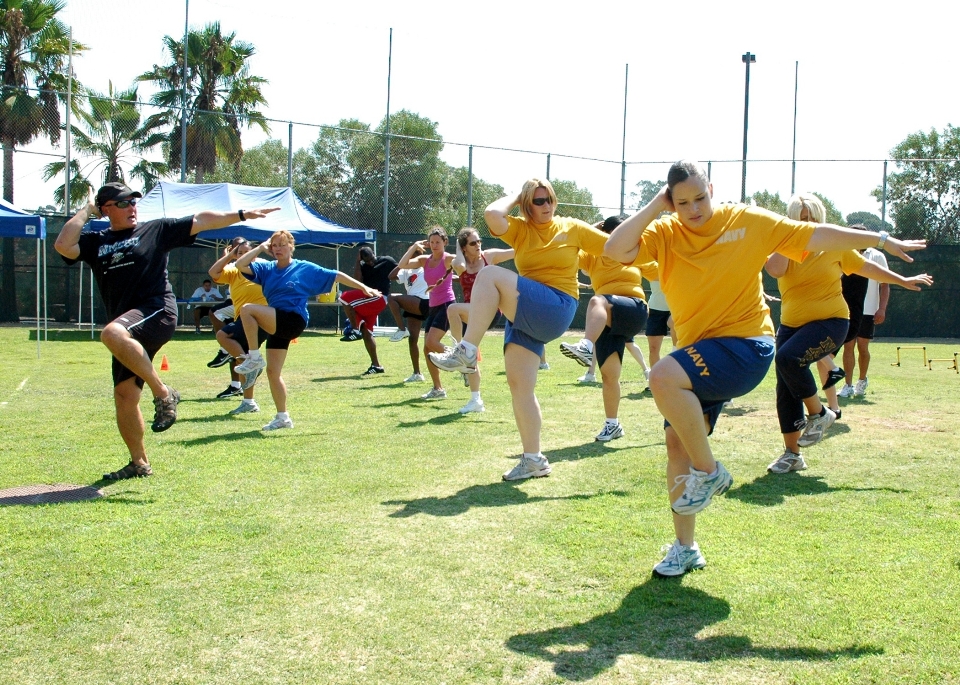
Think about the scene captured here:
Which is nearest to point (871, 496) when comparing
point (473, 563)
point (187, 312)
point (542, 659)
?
point (473, 563)

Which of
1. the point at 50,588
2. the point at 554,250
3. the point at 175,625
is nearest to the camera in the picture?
the point at 175,625

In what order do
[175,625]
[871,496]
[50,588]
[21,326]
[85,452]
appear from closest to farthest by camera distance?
[175,625] < [50,588] < [871,496] < [85,452] < [21,326]

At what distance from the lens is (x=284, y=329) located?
28.2 feet

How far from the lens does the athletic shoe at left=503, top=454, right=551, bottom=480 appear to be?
20.7ft

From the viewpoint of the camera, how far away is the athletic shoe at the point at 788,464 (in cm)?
653

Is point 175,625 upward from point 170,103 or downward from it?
downward

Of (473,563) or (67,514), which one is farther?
(67,514)

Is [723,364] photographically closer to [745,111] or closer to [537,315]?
[537,315]

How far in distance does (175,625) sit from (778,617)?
2405 millimetres

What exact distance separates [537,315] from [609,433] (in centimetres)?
207

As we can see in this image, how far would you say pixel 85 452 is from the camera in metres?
7.19

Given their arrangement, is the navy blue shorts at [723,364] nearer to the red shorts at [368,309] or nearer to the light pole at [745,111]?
the red shorts at [368,309]

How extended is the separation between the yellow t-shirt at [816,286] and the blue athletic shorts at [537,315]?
167 cm

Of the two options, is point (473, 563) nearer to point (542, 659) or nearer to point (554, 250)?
point (542, 659)
